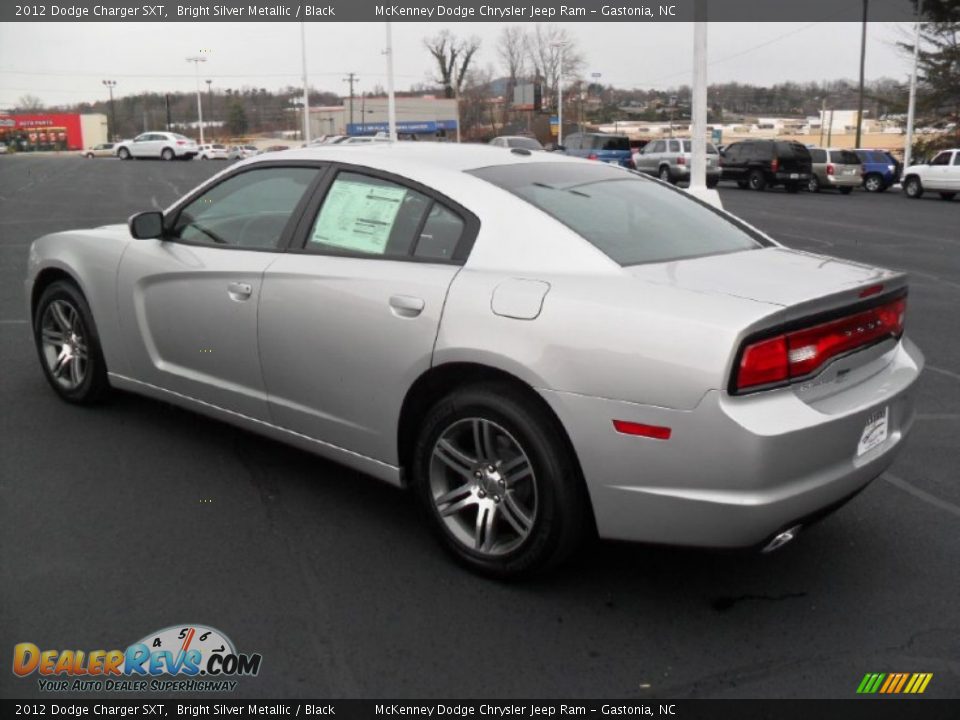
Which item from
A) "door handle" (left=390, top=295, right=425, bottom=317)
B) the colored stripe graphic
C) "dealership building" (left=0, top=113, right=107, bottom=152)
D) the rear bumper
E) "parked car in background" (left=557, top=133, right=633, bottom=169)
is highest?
"dealership building" (left=0, top=113, right=107, bottom=152)

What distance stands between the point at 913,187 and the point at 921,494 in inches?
1141

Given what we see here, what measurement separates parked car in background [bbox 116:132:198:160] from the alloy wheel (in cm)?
5659

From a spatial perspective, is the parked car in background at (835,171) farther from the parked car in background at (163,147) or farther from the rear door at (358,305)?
the parked car in background at (163,147)

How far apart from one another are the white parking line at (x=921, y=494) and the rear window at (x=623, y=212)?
1.34 metres

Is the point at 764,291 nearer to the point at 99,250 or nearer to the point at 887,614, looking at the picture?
the point at 887,614

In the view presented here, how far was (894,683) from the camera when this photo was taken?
2750mm

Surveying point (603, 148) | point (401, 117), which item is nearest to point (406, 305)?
point (603, 148)

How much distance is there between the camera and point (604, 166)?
443 cm

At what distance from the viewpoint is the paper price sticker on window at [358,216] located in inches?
148

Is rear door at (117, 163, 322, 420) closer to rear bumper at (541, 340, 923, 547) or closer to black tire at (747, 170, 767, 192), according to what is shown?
rear bumper at (541, 340, 923, 547)

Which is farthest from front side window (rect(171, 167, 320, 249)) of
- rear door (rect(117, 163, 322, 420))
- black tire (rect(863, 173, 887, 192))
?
black tire (rect(863, 173, 887, 192))

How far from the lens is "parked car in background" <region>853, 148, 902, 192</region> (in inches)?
1288

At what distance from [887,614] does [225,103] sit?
14113 cm
